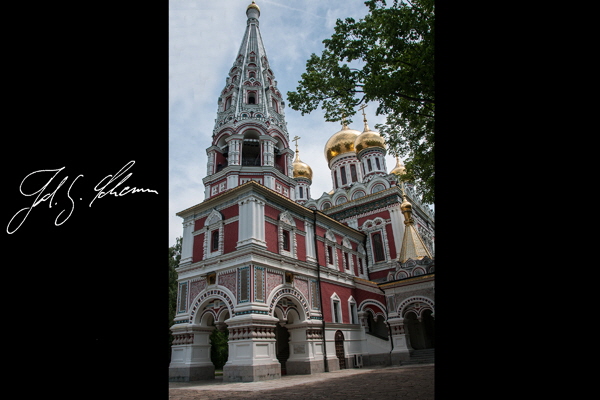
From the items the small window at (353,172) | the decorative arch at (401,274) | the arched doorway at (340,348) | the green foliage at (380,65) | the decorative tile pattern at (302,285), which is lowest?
the arched doorway at (340,348)

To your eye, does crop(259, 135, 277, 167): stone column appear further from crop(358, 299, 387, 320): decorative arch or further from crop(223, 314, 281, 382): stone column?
crop(358, 299, 387, 320): decorative arch

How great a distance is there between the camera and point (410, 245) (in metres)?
22.5

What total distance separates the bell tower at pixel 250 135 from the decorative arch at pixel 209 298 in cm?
594

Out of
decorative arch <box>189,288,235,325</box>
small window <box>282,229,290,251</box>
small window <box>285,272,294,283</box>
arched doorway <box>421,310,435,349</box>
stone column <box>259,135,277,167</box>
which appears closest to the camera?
decorative arch <box>189,288,235,325</box>

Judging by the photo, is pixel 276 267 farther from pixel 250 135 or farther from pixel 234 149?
pixel 250 135

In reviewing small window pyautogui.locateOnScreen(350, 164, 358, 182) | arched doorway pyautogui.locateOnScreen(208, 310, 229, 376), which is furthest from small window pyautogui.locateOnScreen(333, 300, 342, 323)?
small window pyautogui.locateOnScreen(350, 164, 358, 182)

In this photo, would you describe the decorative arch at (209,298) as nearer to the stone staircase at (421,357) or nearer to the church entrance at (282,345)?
the church entrance at (282,345)

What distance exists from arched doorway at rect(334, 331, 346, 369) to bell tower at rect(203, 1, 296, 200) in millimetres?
8114

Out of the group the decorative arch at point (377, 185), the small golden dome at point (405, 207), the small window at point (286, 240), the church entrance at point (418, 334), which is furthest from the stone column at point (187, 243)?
the decorative arch at point (377, 185)

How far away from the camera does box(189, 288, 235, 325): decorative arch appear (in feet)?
49.5
